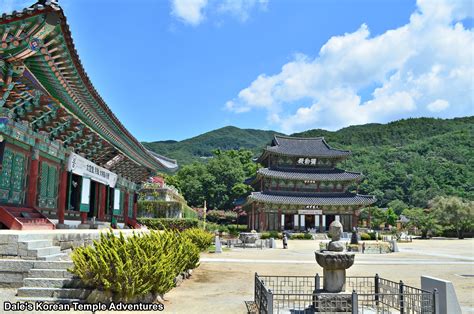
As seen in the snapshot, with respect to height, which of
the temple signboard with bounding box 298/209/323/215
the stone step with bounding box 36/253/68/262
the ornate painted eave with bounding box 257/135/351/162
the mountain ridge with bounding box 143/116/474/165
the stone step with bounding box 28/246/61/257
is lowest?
the stone step with bounding box 36/253/68/262

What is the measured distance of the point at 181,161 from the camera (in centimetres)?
13962

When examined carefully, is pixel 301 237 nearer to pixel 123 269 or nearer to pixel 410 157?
pixel 123 269

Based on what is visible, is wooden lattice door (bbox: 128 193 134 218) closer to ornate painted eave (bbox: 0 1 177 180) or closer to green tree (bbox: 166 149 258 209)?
ornate painted eave (bbox: 0 1 177 180)

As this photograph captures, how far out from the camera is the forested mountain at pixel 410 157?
11812 cm

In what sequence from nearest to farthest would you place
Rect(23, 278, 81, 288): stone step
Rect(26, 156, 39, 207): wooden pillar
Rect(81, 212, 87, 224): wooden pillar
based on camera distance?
Rect(23, 278, 81, 288): stone step, Rect(26, 156, 39, 207): wooden pillar, Rect(81, 212, 87, 224): wooden pillar

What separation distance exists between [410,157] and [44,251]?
140m

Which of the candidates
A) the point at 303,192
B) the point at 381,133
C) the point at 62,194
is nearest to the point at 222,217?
the point at 303,192

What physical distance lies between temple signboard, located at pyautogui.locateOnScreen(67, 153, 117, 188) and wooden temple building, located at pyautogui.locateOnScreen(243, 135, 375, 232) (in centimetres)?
3417

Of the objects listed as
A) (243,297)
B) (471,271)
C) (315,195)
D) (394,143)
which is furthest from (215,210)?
(394,143)

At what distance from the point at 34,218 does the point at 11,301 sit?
20.7ft

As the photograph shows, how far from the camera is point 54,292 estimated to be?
334 inches

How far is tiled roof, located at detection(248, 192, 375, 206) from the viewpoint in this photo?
55.5 m

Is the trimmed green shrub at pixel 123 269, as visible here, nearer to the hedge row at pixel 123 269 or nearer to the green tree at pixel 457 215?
the hedge row at pixel 123 269

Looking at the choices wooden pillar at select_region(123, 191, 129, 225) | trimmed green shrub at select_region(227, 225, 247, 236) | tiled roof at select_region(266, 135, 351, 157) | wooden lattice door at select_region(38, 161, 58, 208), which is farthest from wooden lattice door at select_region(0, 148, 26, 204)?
tiled roof at select_region(266, 135, 351, 157)
